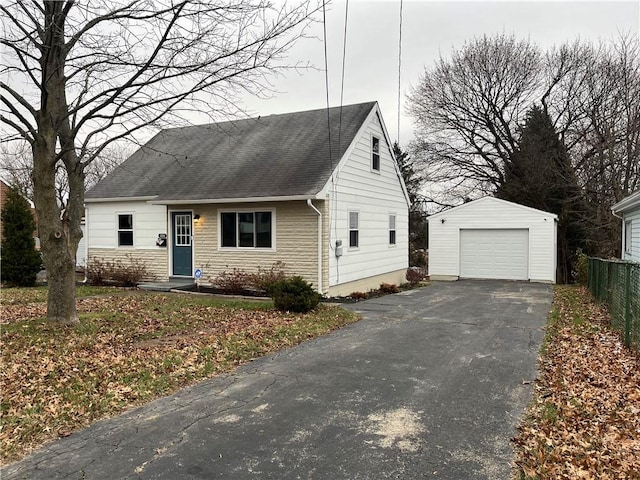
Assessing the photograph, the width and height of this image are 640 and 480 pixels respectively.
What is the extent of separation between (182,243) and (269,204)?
3922mm

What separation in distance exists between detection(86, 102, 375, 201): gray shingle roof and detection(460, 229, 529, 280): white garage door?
8772 millimetres

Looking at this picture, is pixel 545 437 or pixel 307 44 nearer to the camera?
pixel 545 437

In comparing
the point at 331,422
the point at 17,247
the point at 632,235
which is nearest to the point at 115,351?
the point at 331,422

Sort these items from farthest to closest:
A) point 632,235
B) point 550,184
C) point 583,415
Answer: point 550,184 → point 632,235 → point 583,415

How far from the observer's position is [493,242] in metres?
20.3

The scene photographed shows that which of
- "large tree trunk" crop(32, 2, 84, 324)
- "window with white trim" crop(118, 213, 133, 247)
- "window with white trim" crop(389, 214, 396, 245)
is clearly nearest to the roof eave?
"window with white trim" crop(118, 213, 133, 247)

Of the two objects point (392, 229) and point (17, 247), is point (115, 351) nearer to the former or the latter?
point (17, 247)

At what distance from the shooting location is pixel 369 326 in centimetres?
929

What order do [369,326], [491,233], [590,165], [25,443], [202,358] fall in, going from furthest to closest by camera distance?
[590,165] < [491,233] < [369,326] < [202,358] < [25,443]

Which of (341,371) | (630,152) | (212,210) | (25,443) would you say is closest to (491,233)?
(630,152)

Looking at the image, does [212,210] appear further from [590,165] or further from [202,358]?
[590,165]

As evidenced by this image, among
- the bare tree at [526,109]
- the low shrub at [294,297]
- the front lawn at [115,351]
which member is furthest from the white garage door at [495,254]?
the low shrub at [294,297]

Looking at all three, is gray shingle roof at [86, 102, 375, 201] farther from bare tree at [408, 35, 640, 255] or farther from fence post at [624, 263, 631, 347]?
bare tree at [408, 35, 640, 255]

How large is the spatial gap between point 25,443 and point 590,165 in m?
24.8
